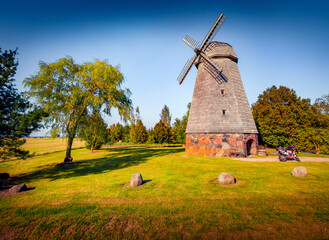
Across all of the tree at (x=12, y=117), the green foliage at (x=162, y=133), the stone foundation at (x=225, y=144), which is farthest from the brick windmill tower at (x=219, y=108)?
the green foliage at (x=162, y=133)

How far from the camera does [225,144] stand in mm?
16188

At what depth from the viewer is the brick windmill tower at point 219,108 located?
16.2m

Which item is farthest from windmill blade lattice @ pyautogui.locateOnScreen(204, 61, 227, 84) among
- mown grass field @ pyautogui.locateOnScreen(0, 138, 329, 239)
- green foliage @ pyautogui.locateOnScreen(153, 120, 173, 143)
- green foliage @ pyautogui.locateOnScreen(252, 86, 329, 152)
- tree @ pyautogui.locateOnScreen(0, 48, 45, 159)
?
green foliage @ pyautogui.locateOnScreen(153, 120, 173, 143)

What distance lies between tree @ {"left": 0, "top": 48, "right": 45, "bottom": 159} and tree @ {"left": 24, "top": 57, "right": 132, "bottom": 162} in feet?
15.7

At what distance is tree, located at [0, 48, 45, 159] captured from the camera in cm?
749

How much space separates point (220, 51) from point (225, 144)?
1178 centimetres

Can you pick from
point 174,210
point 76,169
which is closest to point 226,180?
point 174,210

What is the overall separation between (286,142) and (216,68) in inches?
525

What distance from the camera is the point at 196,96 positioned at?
1958cm

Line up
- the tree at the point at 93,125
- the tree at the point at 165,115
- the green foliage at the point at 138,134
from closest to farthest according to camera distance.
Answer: the tree at the point at 93,125
the green foliage at the point at 138,134
the tree at the point at 165,115

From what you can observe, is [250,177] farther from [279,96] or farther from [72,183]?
[279,96]

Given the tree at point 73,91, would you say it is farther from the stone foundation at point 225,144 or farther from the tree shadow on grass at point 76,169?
the stone foundation at point 225,144

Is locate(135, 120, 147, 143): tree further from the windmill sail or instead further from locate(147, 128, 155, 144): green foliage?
the windmill sail

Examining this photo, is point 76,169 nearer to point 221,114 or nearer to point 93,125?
point 93,125
